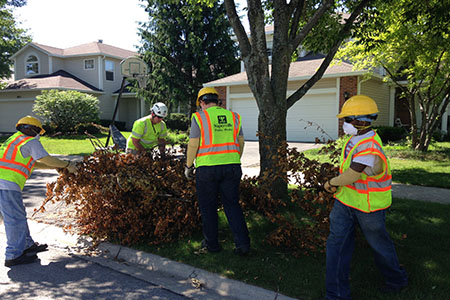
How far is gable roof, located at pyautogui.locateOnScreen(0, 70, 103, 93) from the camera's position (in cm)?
2666

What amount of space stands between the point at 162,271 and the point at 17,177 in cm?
Answer: 203

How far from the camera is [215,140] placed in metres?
4.17

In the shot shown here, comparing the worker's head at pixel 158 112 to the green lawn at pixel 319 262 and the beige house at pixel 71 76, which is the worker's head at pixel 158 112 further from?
the beige house at pixel 71 76

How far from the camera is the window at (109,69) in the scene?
30.2 metres

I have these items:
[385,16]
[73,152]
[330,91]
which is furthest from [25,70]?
[385,16]

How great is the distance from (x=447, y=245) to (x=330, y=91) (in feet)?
44.2

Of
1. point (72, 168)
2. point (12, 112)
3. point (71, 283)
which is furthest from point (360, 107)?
point (12, 112)

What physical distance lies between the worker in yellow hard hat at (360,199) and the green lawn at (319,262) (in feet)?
0.87

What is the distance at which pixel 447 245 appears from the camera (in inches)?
170

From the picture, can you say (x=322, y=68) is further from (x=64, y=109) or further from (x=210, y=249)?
(x=64, y=109)

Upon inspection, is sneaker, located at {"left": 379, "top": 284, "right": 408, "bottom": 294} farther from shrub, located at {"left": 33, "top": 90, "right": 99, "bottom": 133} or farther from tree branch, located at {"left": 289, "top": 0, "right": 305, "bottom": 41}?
shrub, located at {"left": 33, "top": 90, "right": 99, "bottom": 133}

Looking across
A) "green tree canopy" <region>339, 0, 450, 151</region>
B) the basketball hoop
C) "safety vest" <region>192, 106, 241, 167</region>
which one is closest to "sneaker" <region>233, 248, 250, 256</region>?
"safety vest" <region>192, 106, 241, 167</region>

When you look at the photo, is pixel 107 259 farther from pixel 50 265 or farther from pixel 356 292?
pixel 356 292

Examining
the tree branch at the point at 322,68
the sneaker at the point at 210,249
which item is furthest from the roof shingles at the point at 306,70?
the sneaker at the point at 210,249
